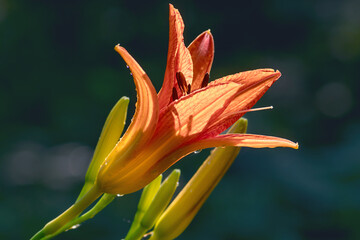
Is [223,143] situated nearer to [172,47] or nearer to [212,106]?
[212,106]

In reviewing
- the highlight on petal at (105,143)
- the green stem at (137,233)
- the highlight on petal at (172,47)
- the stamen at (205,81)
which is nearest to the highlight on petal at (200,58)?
the stamen at (205,81)

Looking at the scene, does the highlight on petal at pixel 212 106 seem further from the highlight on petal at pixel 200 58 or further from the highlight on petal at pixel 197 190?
the highlight on petal at pixel 197 190

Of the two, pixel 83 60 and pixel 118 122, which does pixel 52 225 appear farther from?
pixel 83 60

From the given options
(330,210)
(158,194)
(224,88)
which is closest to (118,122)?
(158,194)

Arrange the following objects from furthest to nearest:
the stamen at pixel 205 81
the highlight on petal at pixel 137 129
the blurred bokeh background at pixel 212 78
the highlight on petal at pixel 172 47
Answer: the blurred bokeh background at pixel 212 78, the stamen at pixel 205 81, the highlight on petal at pixel 172 47, the highlight on petal at pixel 137 129

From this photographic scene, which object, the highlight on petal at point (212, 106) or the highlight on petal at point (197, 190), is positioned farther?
the highlight on petal at point (197, 190)

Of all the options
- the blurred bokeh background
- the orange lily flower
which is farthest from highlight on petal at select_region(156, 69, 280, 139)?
the blurred bokeh background

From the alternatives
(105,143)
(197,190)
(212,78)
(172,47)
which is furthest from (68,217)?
(212,78)
